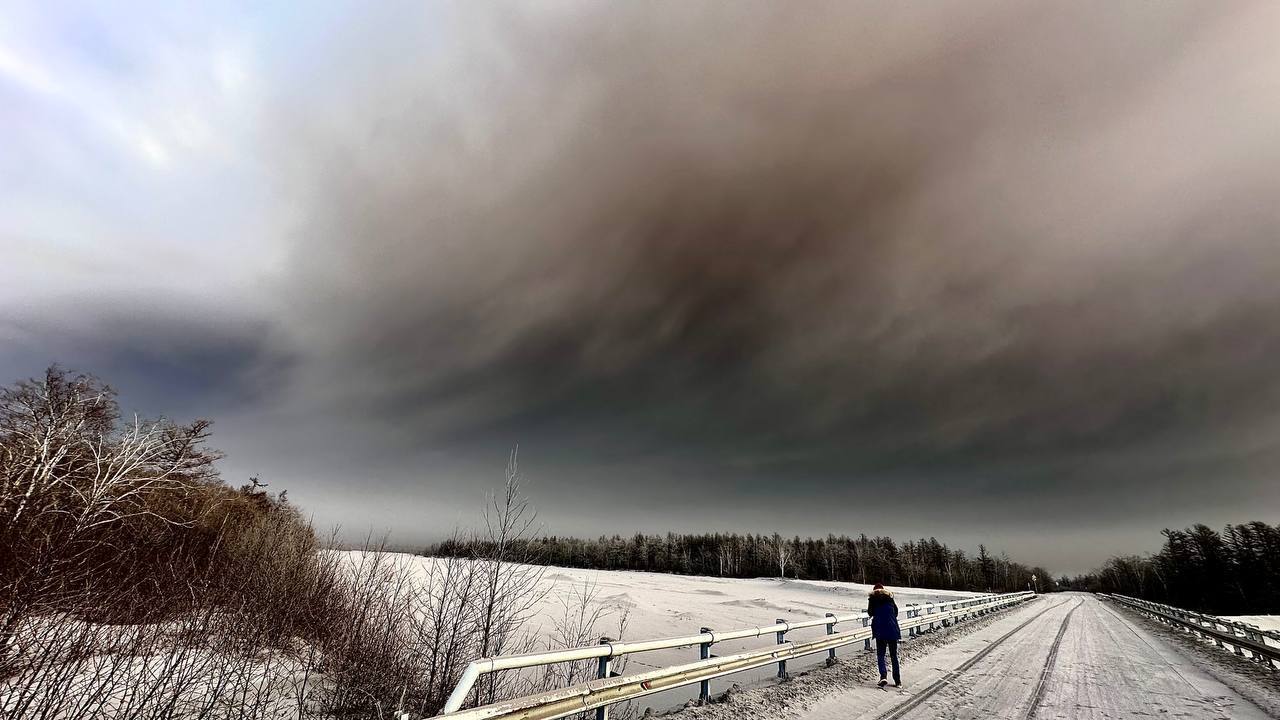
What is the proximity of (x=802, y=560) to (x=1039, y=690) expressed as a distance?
12107 centimetres

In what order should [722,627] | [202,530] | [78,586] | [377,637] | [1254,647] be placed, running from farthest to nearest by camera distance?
[722,627] < [202,530] < [1254,647] < [377,637] < [78,586]

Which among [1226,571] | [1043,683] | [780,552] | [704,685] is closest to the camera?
[704,685]

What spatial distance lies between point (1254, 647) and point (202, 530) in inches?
1362

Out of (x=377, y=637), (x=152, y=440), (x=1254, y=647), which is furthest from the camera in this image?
(x=152, y=440)

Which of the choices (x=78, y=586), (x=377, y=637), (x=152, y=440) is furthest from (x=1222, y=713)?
Result: (x=152, y=440)

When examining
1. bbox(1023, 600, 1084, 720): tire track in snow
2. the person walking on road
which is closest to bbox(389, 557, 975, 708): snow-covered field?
the person walking on road

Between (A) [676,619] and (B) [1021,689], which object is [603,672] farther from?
(A) [676,619]

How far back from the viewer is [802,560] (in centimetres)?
11775

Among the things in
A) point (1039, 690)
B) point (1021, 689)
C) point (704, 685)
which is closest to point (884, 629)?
point (1021, 689)

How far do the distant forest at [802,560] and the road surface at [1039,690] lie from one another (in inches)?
3720

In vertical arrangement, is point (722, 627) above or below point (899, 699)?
below

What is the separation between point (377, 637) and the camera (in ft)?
33.2

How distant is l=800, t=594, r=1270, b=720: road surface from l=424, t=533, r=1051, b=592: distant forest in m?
94.5

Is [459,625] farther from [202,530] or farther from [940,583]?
[940,583]
